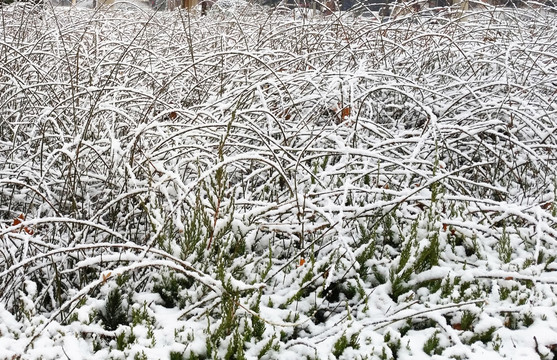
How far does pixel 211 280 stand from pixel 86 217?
890mm

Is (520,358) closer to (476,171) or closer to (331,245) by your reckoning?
(331,245)

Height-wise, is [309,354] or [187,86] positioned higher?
[187,86]

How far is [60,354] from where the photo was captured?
1566 mm

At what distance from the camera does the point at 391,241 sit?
2.32 metres

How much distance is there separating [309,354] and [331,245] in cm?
61

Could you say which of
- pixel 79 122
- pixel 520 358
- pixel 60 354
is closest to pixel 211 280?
pixel 60 354

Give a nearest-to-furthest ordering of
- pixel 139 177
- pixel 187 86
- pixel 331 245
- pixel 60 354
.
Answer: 1. pixel 60 354
2. pixel 331 245
3. pixel 139 177
4. pixel 187 86

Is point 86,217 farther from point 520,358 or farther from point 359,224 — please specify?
point 520,358

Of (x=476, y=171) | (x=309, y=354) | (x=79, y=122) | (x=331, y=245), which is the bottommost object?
(x=309, y=354)

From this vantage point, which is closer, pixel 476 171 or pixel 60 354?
pixel 60 354

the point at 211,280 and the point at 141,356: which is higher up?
the point at 211,280

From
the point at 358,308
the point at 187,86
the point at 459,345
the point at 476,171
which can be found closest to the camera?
the point at 459,345

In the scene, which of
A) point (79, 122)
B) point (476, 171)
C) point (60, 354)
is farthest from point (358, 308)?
point (79, 122)

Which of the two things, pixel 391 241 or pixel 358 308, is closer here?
pixel 358 308
